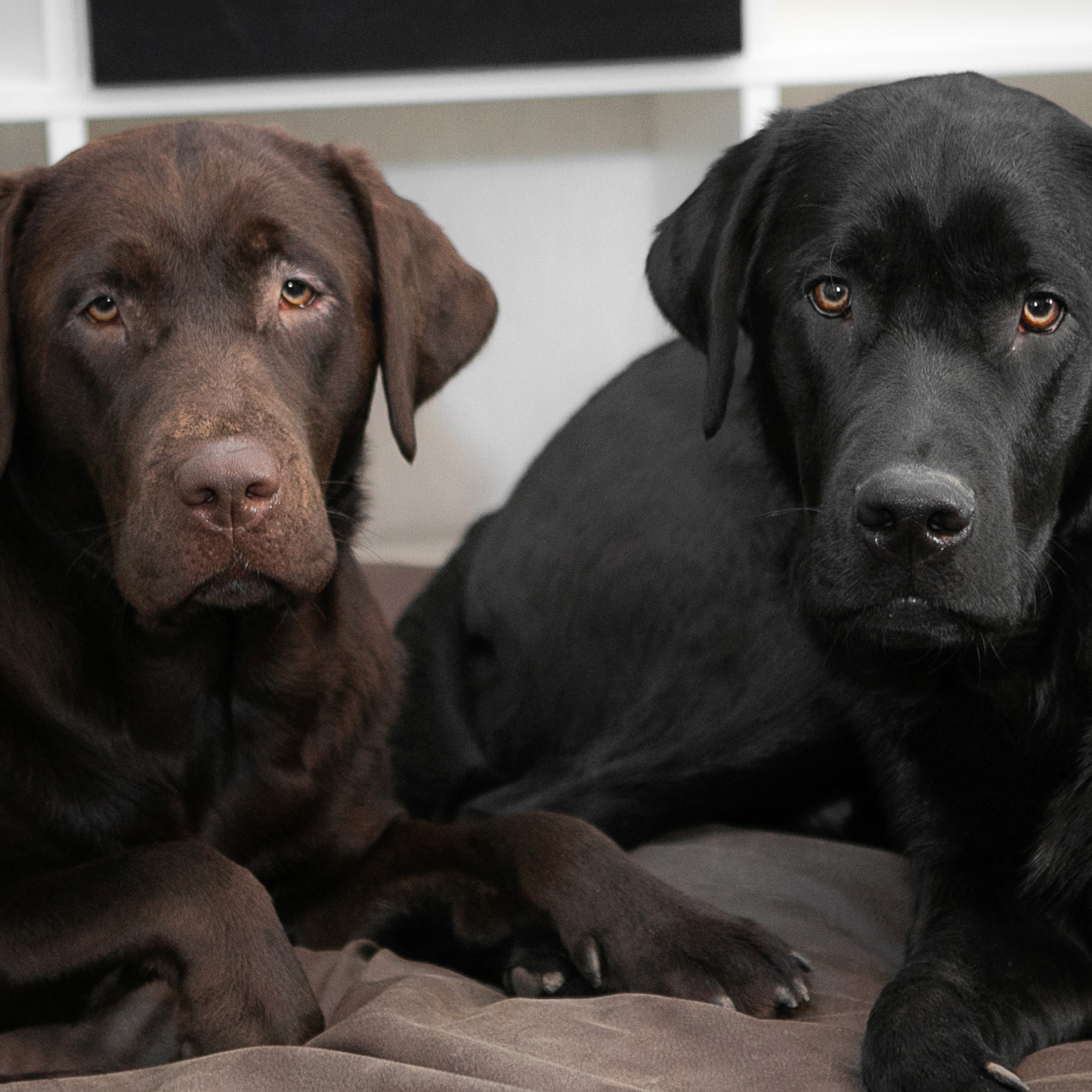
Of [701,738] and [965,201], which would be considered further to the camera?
[701,738]

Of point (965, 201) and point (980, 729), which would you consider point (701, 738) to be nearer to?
point (980, 729)

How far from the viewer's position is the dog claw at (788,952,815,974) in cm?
158

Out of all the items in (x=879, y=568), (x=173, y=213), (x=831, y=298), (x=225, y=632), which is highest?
(x=173, y=213)

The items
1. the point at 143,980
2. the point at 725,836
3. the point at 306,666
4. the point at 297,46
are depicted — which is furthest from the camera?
the point at 297,46

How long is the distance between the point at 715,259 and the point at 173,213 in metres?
0.71

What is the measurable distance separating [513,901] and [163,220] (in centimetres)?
93

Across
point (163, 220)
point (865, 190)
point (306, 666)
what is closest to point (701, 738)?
point (306, 666)

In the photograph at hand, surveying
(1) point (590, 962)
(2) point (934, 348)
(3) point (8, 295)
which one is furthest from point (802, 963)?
(3) point (8, 295)

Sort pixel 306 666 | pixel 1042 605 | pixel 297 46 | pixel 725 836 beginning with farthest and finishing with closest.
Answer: pixel 297 46 < pixel 725 836 < pixel 306 666 < pixel 1042 605

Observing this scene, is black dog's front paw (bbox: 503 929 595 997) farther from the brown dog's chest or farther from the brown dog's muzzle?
the brown dog's muzzle

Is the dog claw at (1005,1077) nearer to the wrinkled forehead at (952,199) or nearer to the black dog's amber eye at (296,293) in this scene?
the wrinkled forehead at (952,199)

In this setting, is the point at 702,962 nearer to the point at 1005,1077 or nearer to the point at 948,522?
the point at 1005,1077

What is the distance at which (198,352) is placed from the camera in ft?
5.46

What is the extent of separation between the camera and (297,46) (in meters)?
2.93
